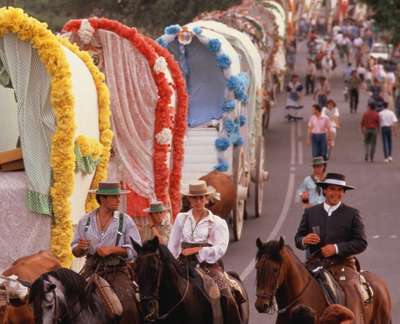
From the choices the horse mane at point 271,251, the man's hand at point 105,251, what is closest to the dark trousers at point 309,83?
the man's hand at point 105,251

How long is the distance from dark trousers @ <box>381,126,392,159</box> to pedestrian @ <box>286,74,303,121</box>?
715 cm

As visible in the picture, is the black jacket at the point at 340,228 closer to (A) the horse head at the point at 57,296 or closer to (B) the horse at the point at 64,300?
(B) the horse at the point at 64,300

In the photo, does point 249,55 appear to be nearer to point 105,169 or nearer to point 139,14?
point 105,169

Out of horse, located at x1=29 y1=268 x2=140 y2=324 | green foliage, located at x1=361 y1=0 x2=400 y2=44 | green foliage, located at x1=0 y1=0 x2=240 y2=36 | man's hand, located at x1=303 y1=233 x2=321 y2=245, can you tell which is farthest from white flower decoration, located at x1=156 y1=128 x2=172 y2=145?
green foliage, located at x1=0 y1=0 x2=240 y2=36

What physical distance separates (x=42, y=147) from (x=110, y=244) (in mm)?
3085

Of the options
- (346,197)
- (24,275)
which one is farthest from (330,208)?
(346,197)

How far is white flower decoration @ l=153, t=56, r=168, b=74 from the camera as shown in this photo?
21.1 metres

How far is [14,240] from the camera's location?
1712 centimetres

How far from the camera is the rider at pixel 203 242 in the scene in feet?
48.0

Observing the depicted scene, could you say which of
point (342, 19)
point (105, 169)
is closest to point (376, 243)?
point (105, 169)

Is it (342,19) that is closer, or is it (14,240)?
(14,240)

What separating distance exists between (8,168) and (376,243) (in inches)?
398

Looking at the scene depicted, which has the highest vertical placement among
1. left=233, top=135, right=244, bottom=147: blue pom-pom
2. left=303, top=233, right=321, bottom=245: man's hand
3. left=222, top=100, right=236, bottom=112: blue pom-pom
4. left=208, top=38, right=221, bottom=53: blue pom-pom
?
left=208, top=38, right=221, bottom=53: blue pom-pom

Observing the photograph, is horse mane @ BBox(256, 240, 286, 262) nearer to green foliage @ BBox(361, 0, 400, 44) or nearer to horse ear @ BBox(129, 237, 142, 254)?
horse ear @ BBox(129, 237, 142, 254)
